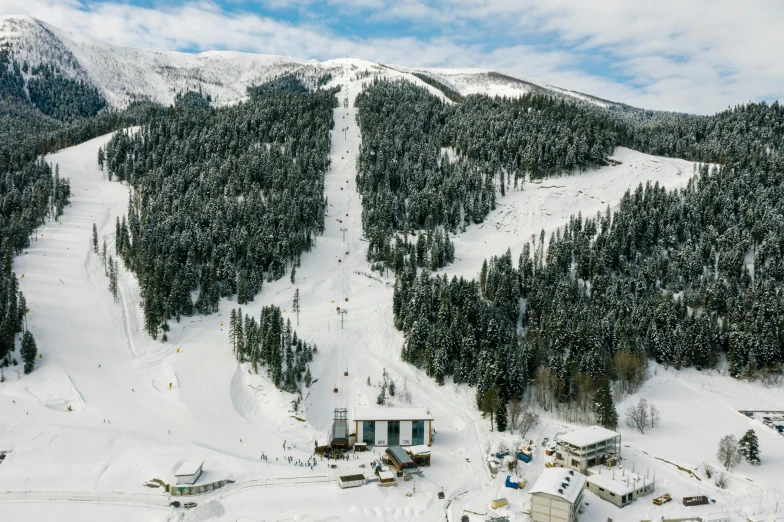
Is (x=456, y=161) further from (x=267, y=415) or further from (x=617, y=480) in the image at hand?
(x=617, y=480)

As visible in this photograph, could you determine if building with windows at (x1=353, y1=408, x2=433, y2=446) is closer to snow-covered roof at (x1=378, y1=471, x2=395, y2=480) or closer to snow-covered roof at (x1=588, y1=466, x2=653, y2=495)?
snow-covered roof at (x1=378, y1=471, x2=395, y2=480)

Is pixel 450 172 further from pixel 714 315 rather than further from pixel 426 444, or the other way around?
pixel 426 444

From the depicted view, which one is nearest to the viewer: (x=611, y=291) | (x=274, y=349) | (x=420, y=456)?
(x=420, y=456)

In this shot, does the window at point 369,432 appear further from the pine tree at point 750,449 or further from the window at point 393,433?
the pine tree at point 750,449

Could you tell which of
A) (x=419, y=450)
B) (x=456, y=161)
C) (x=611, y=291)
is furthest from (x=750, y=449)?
(x=456, y=161)

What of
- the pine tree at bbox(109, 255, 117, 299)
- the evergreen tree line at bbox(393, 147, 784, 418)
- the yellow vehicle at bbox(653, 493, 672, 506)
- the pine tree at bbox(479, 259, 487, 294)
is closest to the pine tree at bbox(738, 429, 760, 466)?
the yellow vehicle at bbox(653, 493, 672, 506)

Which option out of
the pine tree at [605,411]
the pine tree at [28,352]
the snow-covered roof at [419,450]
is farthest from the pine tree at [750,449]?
Result: the pine tree at [28,352]

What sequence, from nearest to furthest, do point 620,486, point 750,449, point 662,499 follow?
point 662,499 → point 620,486 → point 750,449
